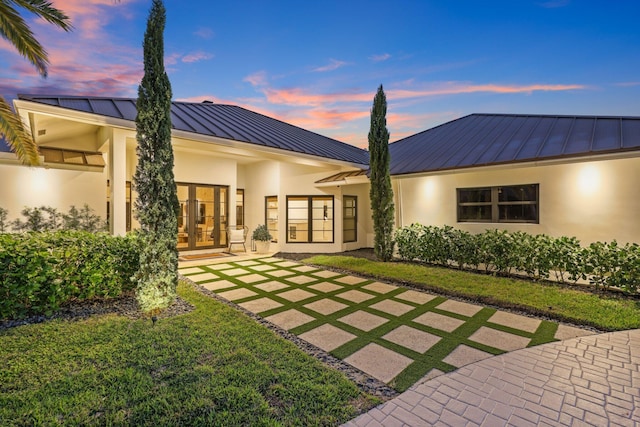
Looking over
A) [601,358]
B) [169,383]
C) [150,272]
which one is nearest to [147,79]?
[150,272]

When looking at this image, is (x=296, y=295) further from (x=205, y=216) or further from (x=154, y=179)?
(x=205, y=216)

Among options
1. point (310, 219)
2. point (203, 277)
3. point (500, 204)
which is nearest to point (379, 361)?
point (203, 277)

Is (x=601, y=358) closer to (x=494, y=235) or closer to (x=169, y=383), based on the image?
(x=494, y=235)

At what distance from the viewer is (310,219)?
11.8 m

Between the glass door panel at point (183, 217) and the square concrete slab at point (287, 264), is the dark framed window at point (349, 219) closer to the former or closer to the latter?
the square concrete slab at point (287, 264)

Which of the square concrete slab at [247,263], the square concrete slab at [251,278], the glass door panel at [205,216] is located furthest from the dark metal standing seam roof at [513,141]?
the glass door panel at [205,216]

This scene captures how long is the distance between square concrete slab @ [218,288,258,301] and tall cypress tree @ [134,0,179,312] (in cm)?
120

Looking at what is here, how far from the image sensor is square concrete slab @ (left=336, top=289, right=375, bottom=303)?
566 centimetres

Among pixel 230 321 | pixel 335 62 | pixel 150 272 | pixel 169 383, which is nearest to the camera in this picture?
pixel 169 383

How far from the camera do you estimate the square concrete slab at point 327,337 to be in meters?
3.73

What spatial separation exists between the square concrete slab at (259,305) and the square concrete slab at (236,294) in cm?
39

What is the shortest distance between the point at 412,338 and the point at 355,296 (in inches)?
79.0

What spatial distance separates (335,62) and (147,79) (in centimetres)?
798

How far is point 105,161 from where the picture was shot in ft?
27.9
